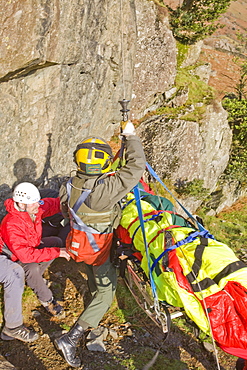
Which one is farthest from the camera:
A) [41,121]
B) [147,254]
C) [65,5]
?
[41,121]

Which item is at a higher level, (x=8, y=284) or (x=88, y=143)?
(x=88, y=143)

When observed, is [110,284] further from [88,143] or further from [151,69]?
[151,69]

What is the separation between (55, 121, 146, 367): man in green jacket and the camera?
3.64 meters

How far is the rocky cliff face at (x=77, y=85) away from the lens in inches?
184

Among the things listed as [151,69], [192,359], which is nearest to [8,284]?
[192,359]

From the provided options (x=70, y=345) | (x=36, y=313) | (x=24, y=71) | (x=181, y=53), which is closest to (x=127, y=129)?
(x=24, y=71)

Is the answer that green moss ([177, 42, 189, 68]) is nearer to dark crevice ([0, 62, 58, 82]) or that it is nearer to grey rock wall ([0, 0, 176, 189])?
grey rock wall ([0, 0, 176, 189])

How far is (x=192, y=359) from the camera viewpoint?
474cm

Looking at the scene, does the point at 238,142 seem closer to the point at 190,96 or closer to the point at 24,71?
the point at 190,96

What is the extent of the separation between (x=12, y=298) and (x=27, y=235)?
35.1 inches

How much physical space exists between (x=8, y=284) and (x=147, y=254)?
6.88 ft

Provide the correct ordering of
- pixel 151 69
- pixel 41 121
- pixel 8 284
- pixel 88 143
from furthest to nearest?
pixel 151 69, pixel 41 121, pixel 8 284, pixel 88 143

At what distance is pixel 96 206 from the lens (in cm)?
366

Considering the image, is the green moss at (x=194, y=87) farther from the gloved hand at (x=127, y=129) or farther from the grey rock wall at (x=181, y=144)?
the gloved hand at (x=127, y=129)
